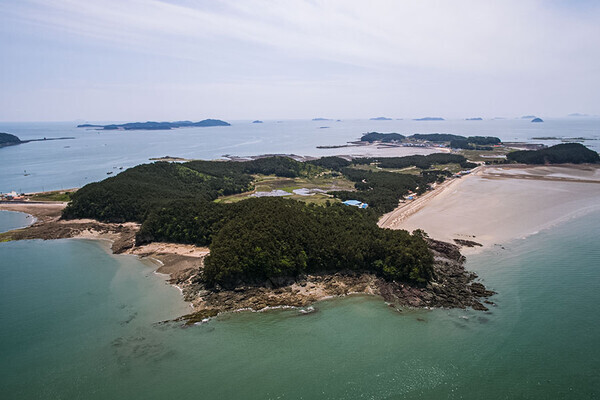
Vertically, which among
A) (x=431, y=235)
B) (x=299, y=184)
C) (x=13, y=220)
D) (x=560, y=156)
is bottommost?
(x=13, y=220)

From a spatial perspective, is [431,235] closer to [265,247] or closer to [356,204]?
[356,204]

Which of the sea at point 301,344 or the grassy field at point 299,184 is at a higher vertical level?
the grassy field at point 299,184

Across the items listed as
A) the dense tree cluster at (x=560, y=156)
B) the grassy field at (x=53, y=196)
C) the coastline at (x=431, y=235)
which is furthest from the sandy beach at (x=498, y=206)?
the grassy field at (x=53, y=196)

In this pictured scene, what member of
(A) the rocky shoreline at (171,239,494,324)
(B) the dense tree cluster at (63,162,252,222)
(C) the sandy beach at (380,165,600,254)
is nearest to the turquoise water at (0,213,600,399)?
(A) the rocky shoreline at (171,239,494,324)

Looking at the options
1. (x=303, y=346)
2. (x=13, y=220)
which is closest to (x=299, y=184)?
(x=13, y=220)

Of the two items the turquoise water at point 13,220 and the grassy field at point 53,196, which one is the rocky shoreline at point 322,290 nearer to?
the turquoise water at point 13,220

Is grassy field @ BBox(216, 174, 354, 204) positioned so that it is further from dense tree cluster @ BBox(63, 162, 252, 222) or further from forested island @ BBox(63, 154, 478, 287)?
dense tree cluster @ BBox(63, 162, 252, 222)
